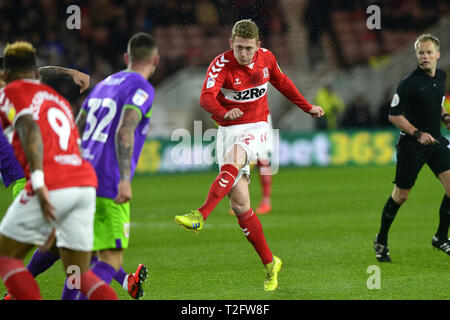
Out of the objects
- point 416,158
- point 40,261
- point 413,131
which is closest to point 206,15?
point 416,158

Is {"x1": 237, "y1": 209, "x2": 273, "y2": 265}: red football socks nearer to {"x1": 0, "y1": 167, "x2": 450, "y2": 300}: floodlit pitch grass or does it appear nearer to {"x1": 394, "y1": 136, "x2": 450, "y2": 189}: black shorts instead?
{"x1": 0, "y1": 167, "x2": 450, "y2": 300}: floodlit pitch grass

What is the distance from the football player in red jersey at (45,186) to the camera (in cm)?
441

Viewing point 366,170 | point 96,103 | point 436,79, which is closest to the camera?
point 96,103

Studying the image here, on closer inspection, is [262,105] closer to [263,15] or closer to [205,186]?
[205,186]

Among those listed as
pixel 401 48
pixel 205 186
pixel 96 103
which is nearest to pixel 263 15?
pixel 401 48

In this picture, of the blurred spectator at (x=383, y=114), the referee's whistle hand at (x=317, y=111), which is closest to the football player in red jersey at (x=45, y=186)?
the referee's whistle hand at (x=317, y=111)

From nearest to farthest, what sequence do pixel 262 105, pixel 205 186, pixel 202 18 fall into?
pixel 262 105 → pixel 205 186 → pixel 202 18

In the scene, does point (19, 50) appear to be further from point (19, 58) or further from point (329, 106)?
point (329, 106)

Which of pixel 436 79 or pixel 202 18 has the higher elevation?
pixel 202 18

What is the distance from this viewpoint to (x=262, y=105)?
6918mm

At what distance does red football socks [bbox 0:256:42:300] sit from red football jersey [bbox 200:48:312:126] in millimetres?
2575

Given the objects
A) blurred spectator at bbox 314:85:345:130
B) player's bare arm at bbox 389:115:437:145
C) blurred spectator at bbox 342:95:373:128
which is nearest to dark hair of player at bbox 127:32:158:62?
player's bare arm at bbox 389:115:437:145
